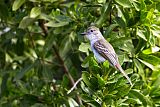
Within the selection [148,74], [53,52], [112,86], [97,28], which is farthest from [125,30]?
[53,52]

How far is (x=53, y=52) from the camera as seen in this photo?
430 centimetres

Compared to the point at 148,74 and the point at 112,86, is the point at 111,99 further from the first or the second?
the point at 148,74

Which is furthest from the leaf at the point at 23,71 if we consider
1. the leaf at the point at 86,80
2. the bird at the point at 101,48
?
the leaf at the point at 86,80

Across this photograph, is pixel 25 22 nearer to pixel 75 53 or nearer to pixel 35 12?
pixel 35 12

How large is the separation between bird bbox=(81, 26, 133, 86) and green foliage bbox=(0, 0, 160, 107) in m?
0.04

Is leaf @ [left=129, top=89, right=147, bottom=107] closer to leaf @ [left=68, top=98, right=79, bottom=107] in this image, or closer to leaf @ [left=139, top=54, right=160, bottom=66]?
leaf @ [left=139, top=54, right=160, bottom=66]

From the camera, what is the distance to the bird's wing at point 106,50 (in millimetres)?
3047

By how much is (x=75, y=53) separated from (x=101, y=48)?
0.93m

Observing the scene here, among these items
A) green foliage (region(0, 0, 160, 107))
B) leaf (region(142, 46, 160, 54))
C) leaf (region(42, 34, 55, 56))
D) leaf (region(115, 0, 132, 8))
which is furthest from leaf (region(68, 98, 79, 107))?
leaf (region(115, 0, 132, 8))

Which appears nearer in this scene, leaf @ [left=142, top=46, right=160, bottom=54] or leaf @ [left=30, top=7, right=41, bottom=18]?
leaf @ [left=142, top=46, right=160, bottom=54]

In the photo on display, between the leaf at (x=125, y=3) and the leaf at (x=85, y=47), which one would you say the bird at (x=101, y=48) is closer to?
the leaf at (x=85, y=47)

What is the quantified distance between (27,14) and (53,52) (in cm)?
45

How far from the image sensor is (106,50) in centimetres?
313

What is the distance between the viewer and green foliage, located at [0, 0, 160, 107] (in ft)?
9.87
